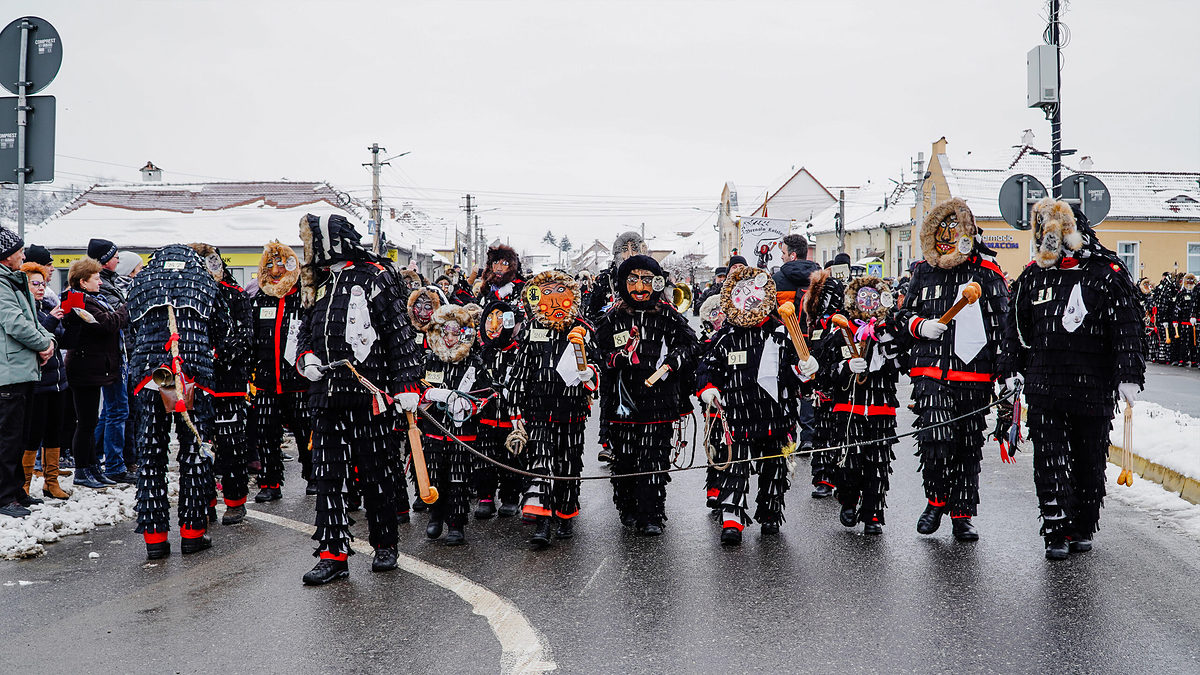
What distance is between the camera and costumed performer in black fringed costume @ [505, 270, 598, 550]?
665 centimetres

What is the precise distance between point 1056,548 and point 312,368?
4611 millimetres

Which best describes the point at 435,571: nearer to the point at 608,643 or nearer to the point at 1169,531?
the point at 608,643

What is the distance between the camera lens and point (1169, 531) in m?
6.53

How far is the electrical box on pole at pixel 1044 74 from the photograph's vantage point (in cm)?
1117

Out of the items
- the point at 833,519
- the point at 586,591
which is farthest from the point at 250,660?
the point at 833,519

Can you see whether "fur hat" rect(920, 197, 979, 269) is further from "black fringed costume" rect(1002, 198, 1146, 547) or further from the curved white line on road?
the curved white line on road

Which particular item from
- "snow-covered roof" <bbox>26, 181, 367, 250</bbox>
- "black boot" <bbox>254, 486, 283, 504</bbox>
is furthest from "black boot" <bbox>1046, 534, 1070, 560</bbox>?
"snow-covered roof" <bbox>26, 181, 367, 250</bbox>

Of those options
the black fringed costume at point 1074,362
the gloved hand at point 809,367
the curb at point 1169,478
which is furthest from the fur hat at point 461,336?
the curb at point 1169,478

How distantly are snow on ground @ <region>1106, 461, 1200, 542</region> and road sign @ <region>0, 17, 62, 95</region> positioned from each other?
8826mm

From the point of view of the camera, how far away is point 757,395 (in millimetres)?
6582

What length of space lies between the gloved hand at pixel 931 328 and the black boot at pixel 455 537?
11.2 feet

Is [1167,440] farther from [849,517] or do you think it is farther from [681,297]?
[681,297]

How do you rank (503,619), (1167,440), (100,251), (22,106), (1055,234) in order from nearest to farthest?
(503,619), (1055,234), (22,106), (1167,440), (100,251)

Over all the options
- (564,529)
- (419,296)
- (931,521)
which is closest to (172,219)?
(419,296)
